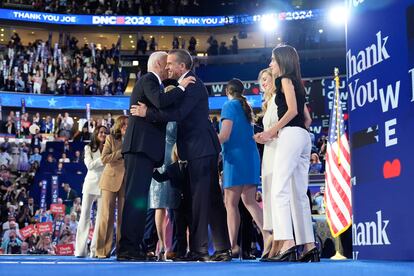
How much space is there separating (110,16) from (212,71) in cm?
678

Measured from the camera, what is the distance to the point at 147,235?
6.68 meters

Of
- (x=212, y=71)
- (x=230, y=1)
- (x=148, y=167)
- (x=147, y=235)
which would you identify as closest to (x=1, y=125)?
(x=212, y=71)

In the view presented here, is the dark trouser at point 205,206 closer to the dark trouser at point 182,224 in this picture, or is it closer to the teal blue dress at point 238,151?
the teal blue dress at point 238,151

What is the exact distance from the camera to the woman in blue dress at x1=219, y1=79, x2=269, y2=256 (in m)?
5.27

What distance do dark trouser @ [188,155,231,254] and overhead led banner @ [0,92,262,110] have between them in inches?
759

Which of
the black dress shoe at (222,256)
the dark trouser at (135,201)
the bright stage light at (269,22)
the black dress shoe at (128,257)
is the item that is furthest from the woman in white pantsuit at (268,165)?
the bright stage light at (269,22)

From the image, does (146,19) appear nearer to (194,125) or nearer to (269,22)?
(269,22)

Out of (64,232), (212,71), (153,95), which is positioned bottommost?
(64,232)

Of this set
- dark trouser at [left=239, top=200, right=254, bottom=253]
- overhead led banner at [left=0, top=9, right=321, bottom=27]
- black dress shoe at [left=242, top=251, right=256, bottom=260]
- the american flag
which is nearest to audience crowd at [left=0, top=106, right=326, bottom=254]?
the american flag

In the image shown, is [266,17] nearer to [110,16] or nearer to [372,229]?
[110,16]

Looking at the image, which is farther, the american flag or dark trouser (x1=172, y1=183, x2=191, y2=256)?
the american flag

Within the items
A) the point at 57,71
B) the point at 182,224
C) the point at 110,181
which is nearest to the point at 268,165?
the point at 182,224

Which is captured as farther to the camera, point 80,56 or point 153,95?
point 80,56

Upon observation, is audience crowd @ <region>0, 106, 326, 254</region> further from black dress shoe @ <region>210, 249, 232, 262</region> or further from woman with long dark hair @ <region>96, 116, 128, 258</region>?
black dress shoe @ <region>210, 249, 232, 262</region>
